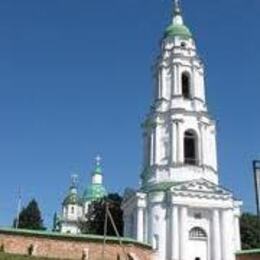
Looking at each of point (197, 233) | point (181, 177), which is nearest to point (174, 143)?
point (181, 177)

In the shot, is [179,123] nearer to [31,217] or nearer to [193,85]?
[193,85]

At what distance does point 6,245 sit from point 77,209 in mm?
63056

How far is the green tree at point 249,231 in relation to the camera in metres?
53.9

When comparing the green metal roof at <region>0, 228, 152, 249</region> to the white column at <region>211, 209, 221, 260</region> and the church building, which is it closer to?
the white column at <region>211, 209, 221, 260</region>

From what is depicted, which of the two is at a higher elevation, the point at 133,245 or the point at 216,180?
the point at 216,180

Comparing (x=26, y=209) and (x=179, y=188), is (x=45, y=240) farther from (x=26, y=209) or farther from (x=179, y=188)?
(x=26, y=209)

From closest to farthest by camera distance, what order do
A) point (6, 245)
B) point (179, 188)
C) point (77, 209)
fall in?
point (6, 245) → point (179, 188) → point (77, 209)

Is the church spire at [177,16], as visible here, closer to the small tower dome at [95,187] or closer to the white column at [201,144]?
the white column at [201,144]

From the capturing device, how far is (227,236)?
142 ft

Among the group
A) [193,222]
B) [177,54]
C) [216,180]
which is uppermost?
[177,54]

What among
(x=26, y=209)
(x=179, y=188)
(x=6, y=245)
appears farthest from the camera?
(x=26, y=209)

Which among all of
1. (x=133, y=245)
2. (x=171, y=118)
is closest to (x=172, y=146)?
(x=171, y=118)

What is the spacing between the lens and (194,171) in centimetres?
4600

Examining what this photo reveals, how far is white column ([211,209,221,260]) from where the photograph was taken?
42.8 m
